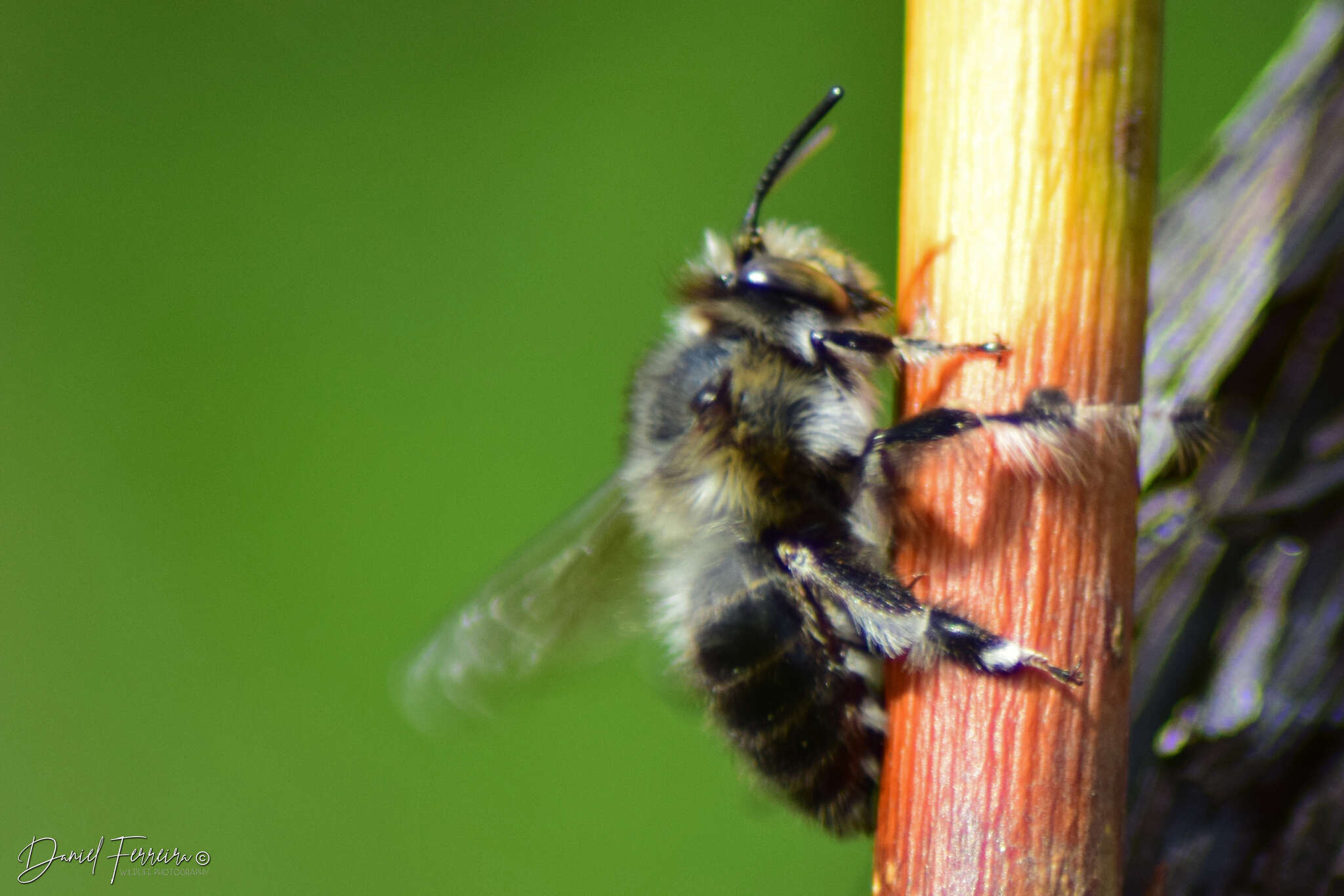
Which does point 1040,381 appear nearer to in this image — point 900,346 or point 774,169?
point 900,346

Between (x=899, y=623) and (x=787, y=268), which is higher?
(x=787, y=268)

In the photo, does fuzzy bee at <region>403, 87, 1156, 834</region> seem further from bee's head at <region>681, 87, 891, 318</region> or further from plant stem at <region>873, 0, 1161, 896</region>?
plant stem at <region>873, 0, 1161, 896</region>

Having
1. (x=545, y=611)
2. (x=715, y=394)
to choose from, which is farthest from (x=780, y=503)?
(x=545, y=611)

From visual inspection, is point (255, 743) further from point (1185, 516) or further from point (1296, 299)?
point (1296, 299)

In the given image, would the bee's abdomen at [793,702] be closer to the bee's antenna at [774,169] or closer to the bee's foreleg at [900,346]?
the bee's foreleg at [900,346]

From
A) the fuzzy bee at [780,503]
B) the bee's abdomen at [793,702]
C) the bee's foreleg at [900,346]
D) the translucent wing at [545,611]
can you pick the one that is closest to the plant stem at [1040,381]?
the bee's foreleg at [900,346]
